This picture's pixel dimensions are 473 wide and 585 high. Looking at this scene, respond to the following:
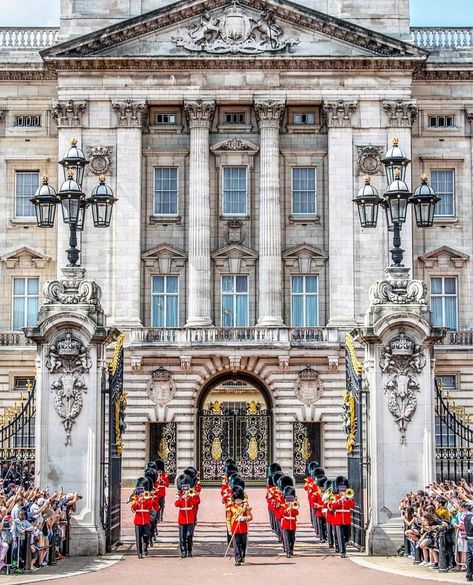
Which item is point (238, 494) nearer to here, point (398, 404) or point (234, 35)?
point (398, 404)

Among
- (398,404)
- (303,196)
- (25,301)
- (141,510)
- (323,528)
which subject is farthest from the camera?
(25,301)

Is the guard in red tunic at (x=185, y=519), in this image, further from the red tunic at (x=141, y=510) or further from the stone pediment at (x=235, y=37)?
the stone pediment at (x=235, y=37)

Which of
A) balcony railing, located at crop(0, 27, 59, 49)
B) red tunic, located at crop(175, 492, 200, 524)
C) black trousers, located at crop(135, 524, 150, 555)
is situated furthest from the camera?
balcony railing, located at crop(0, 27, 59, 49)

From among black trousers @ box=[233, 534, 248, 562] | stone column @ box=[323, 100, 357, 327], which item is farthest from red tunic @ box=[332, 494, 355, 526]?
stone column @ box=[323, 100, 357, 327]

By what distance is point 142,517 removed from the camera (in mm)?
28344

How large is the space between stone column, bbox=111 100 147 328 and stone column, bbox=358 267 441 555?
2755 centimetres

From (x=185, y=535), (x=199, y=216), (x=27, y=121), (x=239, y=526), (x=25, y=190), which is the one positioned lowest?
(x=185, y=535)

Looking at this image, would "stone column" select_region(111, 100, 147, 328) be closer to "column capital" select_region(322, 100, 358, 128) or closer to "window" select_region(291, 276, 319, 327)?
"window" select_region(291, 276, 319, 327)

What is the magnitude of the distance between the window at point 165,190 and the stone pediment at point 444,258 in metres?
10.8

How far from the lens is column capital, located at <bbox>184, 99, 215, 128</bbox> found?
5641 centimetres

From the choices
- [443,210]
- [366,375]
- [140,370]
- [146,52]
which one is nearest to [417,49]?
[443,210]

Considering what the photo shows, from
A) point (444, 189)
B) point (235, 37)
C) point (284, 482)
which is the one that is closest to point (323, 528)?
point (284, 482)

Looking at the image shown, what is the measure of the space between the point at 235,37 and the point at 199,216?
7.74 meters

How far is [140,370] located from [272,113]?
1213 cm
